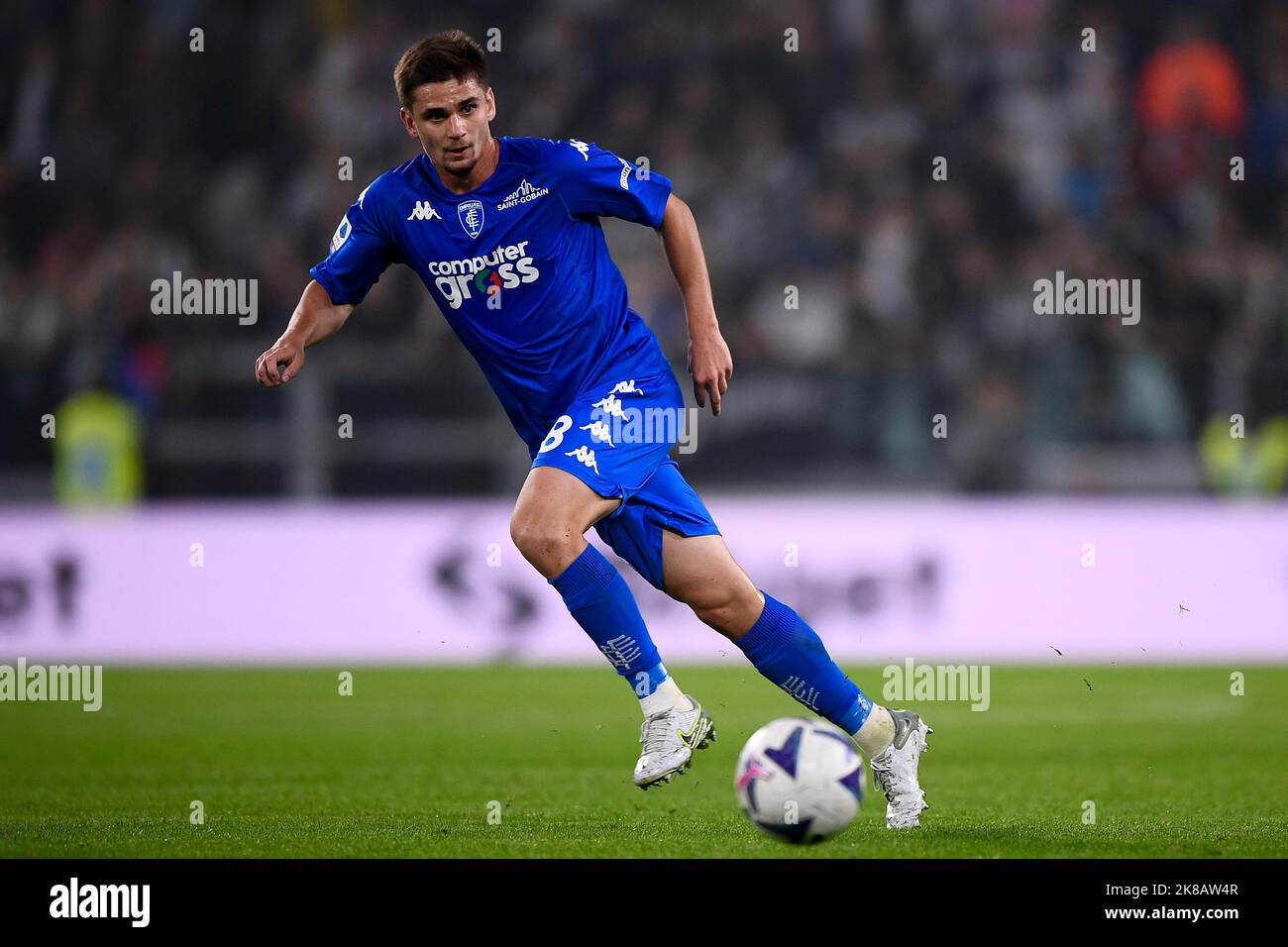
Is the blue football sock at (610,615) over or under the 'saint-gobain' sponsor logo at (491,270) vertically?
under

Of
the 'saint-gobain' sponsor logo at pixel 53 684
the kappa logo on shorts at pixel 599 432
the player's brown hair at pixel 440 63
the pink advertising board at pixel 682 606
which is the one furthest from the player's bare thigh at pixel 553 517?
the pink advertising board at pixel 682 606

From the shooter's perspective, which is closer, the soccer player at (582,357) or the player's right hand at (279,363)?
the soccer player at (582,357)

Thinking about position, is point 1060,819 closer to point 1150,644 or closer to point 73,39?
point 1150,644

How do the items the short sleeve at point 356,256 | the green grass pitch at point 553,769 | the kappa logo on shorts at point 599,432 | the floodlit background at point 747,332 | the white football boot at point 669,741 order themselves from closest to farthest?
1. the white football boot at point 669,741
2. the green grass pitch at point 553,769
3. the kappa logo on shorts at point 599,432
4. the short sleeve at point 356,256
5. the floodlit background at point 747,332

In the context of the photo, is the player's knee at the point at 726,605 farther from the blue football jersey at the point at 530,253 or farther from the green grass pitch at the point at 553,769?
Answer: the blue football jersey at the point at 530,253

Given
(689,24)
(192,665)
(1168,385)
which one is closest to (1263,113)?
(1168,385)

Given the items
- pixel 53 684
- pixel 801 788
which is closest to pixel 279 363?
pixel 801 788

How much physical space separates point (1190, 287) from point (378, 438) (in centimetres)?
608

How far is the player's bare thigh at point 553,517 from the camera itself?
5.33m

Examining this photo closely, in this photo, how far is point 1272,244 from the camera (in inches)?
552

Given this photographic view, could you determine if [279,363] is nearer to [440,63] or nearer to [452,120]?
[452,120]

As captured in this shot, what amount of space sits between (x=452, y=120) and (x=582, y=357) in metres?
0.83
